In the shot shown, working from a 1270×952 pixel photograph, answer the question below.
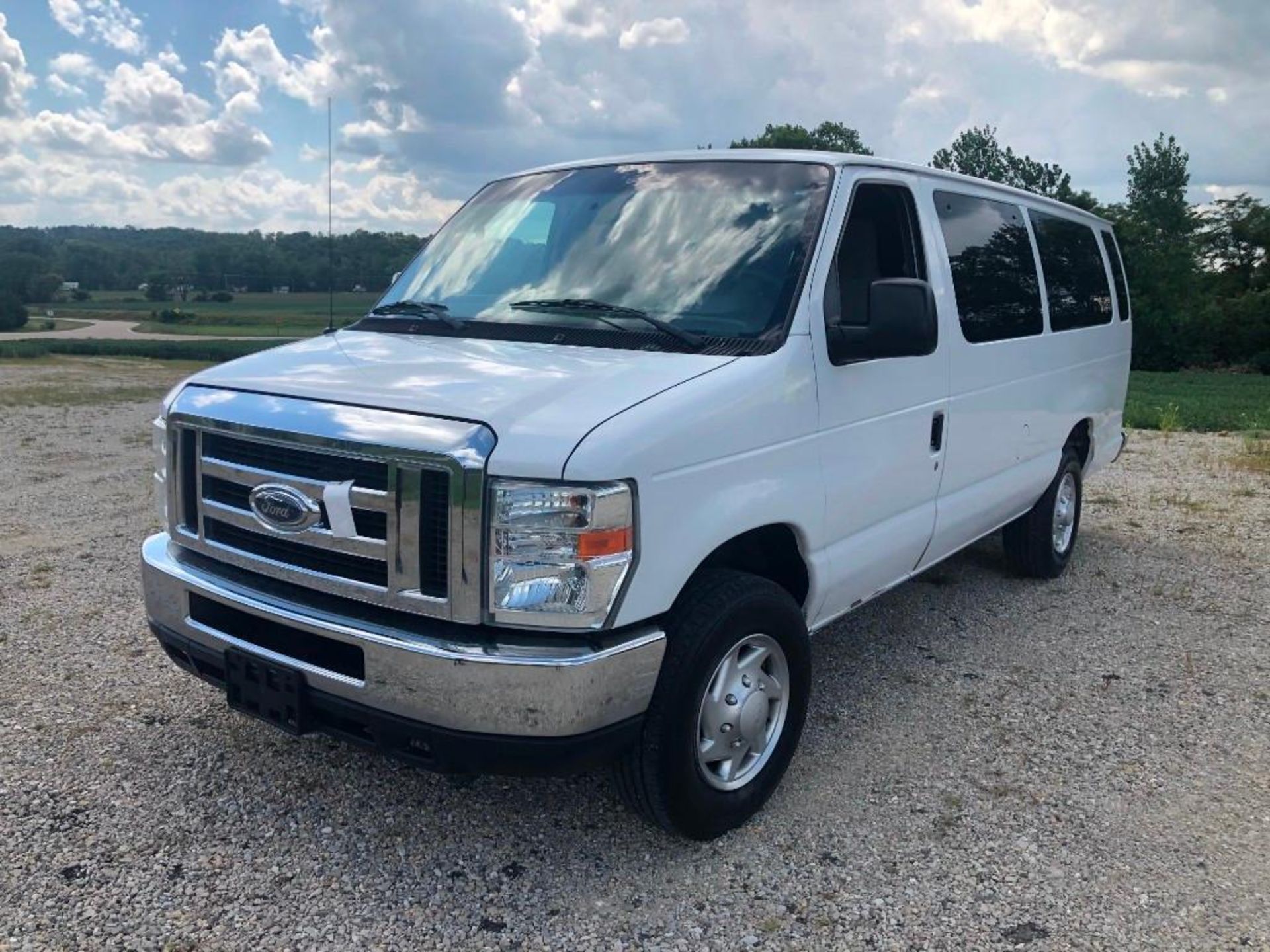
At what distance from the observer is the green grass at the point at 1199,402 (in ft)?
49.8

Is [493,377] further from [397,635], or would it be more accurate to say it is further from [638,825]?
[638,825]

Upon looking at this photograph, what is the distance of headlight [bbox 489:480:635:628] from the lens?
271cm

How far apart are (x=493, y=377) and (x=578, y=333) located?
1.78 feet

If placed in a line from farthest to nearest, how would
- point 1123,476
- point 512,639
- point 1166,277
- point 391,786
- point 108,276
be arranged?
point 1166,277
point 108,276
point 1123,476
point 391,786
point 512,639

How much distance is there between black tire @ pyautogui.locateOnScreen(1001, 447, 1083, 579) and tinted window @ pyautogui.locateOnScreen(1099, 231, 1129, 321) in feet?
4.23

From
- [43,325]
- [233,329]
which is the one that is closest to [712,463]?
[233,329]

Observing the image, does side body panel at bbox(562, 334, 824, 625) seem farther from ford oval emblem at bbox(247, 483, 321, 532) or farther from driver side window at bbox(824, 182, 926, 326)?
ford oval emblem at bbox(247, 483, 321, 532)

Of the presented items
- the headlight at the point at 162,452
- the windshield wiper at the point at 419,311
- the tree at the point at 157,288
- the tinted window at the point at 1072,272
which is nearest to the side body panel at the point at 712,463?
the windshield wiper at the point at 419,311

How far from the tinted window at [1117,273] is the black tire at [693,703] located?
4.79 m

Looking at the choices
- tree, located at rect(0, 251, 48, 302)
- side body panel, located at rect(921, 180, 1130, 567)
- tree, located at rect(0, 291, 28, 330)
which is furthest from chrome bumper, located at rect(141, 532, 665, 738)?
tree, located at rect(0, 291, 28, 330)

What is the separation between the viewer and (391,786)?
12.1ft

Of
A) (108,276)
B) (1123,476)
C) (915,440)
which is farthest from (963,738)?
(108,276)

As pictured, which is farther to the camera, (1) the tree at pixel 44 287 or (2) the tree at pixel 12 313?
(2) the tree at pixel 12 313

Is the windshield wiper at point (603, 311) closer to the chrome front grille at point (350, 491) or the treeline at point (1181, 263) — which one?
the chrome front grille at point (350, 491)
